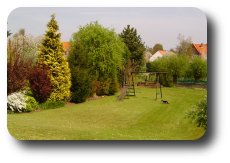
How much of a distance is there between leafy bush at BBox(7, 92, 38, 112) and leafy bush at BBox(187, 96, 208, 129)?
283 centimetres

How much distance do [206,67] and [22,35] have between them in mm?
3312

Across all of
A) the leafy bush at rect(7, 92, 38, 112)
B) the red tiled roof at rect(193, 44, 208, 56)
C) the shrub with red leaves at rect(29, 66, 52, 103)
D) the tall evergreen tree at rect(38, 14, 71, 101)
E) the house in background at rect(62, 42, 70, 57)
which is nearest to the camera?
the red tiled roof at rect(193, 44, 208, 56)

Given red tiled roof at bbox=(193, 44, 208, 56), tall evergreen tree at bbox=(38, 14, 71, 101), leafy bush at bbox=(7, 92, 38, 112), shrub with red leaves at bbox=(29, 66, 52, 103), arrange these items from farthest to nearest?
tall evergreen tree at bbox=(38, 14, 71, 101)
shrub with red leaves at bbox=(29, 66, 52, 103)
leafy bush at bbox=(7, 92, 38, 112)
red tiled roof at bbox=(193, 44, 208, 56)

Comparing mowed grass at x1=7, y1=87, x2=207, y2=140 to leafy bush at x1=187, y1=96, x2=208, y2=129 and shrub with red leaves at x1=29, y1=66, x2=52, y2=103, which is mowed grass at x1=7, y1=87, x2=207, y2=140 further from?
shrub with red leaves at x1=29, y1=66, x2=52, y2=103

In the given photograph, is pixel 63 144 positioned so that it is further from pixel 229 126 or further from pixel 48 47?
pixel 229 126

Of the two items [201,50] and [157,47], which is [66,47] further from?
[201,50]

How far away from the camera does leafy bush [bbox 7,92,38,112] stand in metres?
10.5

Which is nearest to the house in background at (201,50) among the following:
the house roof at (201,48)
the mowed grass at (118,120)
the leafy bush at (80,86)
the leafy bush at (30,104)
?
the house roof at (201,48)

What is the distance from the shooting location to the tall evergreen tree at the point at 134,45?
10.5 metres

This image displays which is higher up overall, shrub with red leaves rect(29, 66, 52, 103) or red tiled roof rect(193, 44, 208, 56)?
red tiled roof rect(193, 44, 208, 56)

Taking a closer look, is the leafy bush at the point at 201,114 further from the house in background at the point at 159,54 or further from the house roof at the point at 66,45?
the house roof at the point at 66,45

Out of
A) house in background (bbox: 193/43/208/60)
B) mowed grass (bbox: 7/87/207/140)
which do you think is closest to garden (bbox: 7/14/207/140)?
mowed grass (bbox: 7/87/207/140)

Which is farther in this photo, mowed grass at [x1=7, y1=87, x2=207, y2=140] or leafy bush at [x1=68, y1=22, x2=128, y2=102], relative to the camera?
leafy bush at [x1=68, y1=22, x2=128, y2=102]

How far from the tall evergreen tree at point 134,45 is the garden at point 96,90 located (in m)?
0.02
